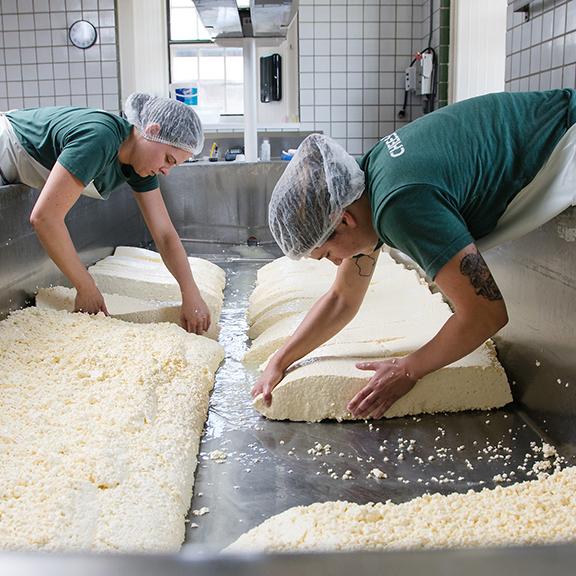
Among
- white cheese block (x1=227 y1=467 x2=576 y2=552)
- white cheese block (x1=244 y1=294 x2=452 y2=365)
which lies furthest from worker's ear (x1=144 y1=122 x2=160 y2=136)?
white cheese block (x1=227 y1=467 x2=576 y2=552)

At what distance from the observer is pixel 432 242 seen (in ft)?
4.42

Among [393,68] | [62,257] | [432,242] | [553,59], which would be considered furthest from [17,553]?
[393,68]

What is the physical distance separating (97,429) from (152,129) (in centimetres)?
122

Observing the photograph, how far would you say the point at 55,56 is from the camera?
18.2 ft

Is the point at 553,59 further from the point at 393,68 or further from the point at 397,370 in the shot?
the point at 393,68

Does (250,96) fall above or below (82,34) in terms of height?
below

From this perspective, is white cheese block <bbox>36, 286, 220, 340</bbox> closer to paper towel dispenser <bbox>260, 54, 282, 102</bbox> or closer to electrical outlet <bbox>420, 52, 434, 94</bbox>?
electrical outlet <bbox>420, 52, 434, 94</bbox>

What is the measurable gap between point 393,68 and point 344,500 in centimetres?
488

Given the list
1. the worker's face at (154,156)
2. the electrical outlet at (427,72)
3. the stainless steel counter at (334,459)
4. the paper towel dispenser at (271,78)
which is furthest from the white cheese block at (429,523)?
the paper towel dispenser at (271,78)

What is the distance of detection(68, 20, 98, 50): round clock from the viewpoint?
18.0 feet

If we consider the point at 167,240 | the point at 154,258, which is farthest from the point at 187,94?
the point at 167,240

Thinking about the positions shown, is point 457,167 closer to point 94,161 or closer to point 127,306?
point 94,161

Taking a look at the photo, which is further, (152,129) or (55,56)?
(55,56)

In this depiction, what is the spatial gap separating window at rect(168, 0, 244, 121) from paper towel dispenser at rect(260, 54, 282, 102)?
0.19 m
